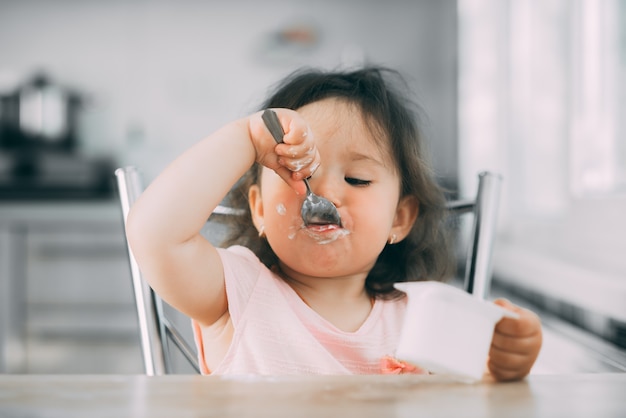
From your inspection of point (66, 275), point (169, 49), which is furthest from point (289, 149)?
point (169, 49)

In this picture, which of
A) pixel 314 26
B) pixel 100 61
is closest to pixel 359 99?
pixel 314 26

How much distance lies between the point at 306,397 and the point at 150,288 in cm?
51

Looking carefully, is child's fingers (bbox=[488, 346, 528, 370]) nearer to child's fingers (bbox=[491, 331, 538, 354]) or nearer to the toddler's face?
child's fingers (bbox=[491, 331, 538, 354])

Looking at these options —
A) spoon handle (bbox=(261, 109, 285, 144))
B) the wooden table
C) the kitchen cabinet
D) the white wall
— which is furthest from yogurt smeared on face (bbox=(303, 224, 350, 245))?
the white wall

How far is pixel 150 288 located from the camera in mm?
857

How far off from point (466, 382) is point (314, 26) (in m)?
2.94

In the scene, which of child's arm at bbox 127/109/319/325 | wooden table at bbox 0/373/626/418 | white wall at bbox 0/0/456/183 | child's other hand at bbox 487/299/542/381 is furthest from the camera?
white wall at bbox 0/0/456/183

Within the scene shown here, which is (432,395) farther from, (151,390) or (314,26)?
(314,26)

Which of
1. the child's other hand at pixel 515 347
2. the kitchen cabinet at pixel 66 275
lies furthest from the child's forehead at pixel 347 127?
the kitchen cabinet at pixel 66 275

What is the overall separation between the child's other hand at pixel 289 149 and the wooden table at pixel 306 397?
311 millimetres

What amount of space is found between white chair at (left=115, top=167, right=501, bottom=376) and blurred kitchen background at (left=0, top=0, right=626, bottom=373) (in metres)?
0.11

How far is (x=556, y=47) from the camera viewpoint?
1.69 metres

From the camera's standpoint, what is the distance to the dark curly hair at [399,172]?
0.88 meters

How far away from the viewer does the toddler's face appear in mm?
781
